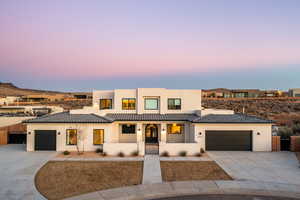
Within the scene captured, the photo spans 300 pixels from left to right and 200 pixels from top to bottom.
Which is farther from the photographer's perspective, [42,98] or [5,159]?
[42,98]

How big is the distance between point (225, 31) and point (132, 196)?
29747 millimetres

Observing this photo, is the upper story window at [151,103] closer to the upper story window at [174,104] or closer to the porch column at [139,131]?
the upper story window at [174,104]

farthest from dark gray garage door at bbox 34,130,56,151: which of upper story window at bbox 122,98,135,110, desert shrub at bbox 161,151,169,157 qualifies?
desert shrub at bbox 161,151,169,157

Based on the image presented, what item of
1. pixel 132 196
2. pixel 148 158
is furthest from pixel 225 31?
pixel 132 196

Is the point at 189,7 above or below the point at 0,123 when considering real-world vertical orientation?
above

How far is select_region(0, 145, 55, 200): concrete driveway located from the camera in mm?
8375

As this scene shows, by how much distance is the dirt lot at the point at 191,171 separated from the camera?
418 inches

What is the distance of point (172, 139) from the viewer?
65.1 feet

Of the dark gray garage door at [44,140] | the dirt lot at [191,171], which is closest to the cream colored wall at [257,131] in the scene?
the dirt lot at [191,171]

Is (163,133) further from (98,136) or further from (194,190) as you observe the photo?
(194,190)

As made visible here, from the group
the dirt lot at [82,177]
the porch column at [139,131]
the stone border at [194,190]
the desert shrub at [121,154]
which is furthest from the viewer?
the porch column at [139,131]

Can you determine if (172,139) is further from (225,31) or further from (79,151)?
(225,31)

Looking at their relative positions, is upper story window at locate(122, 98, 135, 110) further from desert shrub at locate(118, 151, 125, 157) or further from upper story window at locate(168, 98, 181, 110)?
desert shrub at locate(118, 151, 125, 157)

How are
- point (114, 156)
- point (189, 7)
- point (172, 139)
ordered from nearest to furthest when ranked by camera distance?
point (114, 156) → point (172, 139) → point (189, 7)
